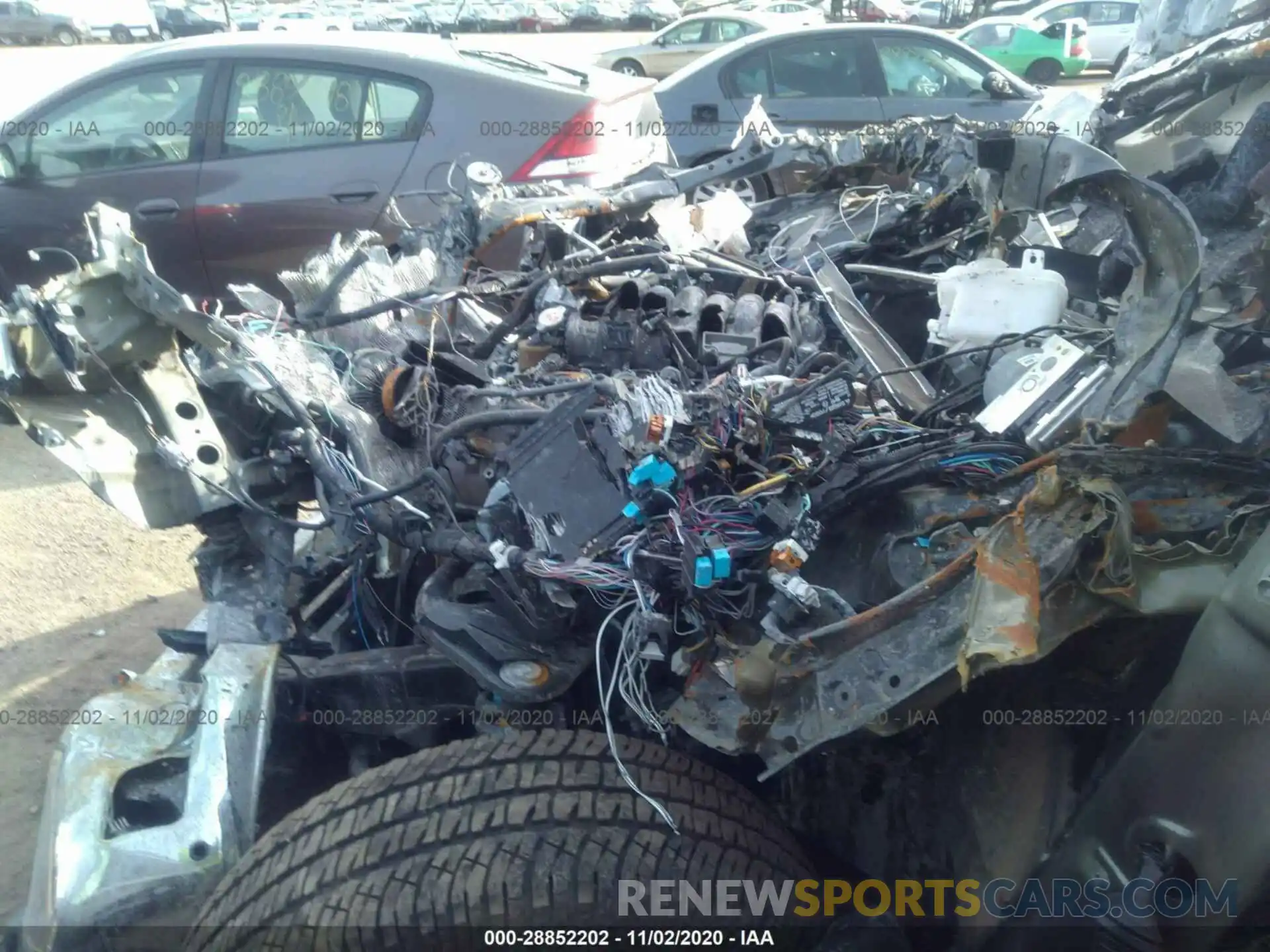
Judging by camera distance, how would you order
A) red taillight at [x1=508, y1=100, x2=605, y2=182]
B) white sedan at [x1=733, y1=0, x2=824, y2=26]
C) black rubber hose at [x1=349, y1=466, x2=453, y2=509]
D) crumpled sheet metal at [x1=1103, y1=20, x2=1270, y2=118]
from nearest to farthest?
black rubber hose at [x1=349, y1=466, x2=453, y2=509], crumpled sheet metal at [x1=1103, y1=20, x2=1270, y2=118], red taillight at [x1=508, y1=100, x2=605, y2=182], white sedan at [x1=733, y1=0, x2=824, y2=26]

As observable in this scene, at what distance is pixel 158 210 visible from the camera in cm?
A: 474

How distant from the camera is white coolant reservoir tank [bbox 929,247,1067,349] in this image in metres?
2.24

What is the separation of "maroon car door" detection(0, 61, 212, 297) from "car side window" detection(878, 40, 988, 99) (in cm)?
464

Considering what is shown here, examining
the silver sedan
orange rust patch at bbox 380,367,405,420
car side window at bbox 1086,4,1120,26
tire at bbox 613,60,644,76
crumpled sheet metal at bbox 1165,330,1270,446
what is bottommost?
car side window at bbox 1086,4,1120,26

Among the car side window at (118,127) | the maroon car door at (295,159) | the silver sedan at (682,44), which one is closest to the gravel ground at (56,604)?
the maroon car door at (295,159)

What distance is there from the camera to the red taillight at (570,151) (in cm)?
460

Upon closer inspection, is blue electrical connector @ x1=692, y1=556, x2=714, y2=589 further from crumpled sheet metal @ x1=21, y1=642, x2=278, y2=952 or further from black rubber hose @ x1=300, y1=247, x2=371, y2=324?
black rubber hose @ x1=300, y1=247, x2=371, y2=324

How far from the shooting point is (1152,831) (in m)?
1.40

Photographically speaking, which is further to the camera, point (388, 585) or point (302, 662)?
point (388, 585)

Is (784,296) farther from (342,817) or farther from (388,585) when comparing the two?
(342,817)

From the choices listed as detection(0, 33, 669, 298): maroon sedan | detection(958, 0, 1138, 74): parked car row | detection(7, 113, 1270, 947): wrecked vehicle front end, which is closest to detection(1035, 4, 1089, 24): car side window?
detection(958, 0, 1138, 74): parked car row

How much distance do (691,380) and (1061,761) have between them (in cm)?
117

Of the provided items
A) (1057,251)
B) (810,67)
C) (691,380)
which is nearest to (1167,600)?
(691,380)

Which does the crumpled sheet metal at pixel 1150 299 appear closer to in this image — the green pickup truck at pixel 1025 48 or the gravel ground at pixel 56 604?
the gravel ground at pixel 56 604
